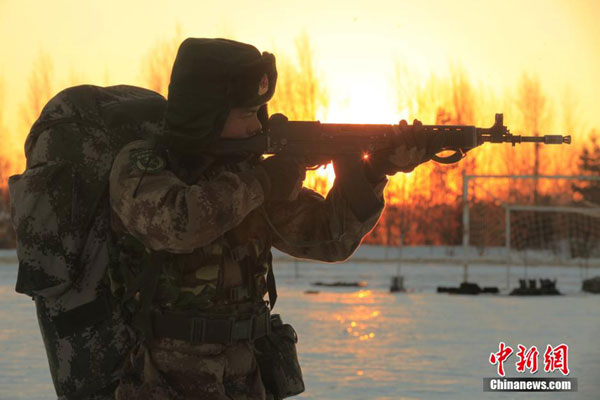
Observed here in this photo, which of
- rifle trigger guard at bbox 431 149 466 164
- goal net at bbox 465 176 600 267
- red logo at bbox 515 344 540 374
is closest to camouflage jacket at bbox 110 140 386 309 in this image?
rifle trigger guard at bbox 431 149 466 164

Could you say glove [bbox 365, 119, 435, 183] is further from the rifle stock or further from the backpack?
the backpack

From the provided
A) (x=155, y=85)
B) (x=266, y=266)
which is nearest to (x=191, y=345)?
(x=266, y=266)

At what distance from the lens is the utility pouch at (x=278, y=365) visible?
335 cm

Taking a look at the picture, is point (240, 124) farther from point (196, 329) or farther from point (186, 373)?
point (186, 373)

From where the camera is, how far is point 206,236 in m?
2.95

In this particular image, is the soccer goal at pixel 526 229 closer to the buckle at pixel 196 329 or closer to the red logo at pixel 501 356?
the red logo at pixel 501 356

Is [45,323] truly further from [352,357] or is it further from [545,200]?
[545,200]

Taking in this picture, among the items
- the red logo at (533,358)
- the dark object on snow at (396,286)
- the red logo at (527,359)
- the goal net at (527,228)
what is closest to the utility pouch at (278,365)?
the red logo at (533,358)

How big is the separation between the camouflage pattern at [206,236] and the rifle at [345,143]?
0.06 m

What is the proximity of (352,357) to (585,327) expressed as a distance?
450cm

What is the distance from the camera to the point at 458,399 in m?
7.43

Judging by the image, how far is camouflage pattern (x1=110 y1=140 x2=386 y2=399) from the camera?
9.64ft

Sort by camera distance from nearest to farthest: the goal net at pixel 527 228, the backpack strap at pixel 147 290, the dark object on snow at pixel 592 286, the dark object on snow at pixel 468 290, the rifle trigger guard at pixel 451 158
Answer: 1. the backpack strap at pixel 147 290
2. the rifle trigger guard at pixel 451 158
3. the dark object on snow at pixel 468 290
4. the dark object on snow at pixel 592 286
5. the goal net at pixel 527 228

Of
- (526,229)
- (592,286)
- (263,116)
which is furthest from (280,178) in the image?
(526,229)
